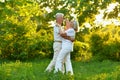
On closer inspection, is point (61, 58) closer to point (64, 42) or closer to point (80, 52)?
point (64, 42)

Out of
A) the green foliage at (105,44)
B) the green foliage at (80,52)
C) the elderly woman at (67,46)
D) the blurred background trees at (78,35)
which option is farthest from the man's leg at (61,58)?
the green foliage at (80,52)

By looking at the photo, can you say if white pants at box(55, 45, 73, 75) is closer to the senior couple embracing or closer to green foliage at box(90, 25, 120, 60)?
the senior couple embracing

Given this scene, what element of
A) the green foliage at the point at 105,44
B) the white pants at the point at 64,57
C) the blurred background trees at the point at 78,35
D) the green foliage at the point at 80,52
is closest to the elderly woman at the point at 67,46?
the white pants at the point at 64,57

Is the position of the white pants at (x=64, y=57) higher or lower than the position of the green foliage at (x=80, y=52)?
higher

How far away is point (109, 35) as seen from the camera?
25812 mm

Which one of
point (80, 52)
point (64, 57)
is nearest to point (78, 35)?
point (80, 52)

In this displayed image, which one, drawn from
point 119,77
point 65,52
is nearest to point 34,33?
point 65,52

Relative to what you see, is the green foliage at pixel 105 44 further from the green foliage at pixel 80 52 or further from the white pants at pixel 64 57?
the white pants at pixel 64 57

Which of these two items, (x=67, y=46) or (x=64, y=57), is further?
(x=64, y=57)

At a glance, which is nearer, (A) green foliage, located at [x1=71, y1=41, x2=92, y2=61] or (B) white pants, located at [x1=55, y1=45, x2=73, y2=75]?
(B) white pants, located at [x1=55, y1=45, x2=73, y2=75]

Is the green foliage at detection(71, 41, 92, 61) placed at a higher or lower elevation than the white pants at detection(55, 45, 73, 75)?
lower

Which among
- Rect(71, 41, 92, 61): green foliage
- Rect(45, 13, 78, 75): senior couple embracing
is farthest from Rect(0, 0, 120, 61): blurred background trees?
Rect(45, 13, 78, 75): senior couple embracing

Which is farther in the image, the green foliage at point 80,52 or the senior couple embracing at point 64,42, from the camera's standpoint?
the green foliage at point 80,52

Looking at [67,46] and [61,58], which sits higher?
[67,46]
